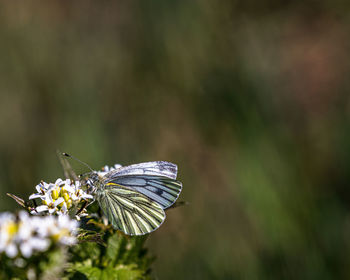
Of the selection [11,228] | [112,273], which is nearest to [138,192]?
[112,273]

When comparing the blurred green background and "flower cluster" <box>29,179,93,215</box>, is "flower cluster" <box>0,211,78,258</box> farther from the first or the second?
the blurred green background

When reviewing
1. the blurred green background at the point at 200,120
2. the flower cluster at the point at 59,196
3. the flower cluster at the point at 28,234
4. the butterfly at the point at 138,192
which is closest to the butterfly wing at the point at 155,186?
the butterfly at the point at 138,192

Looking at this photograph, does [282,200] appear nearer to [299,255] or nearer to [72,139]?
[299,255]

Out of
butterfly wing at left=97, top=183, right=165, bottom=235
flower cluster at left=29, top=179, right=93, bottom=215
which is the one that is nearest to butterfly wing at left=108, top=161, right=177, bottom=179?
butterfly wing at left=97, top=183, right=165, bottom=235

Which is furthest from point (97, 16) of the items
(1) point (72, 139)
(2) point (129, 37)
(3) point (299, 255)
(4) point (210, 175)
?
(3) point (299, 255)

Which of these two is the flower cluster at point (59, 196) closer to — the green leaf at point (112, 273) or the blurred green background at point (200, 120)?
the green leaf at point (112, 273)
